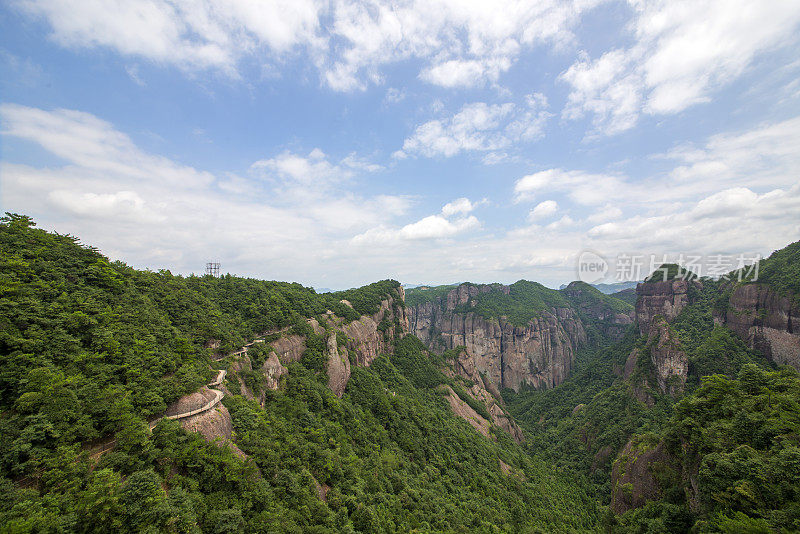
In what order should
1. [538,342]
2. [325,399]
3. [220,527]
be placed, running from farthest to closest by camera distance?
[538,342] → [325,399] → [220,527]

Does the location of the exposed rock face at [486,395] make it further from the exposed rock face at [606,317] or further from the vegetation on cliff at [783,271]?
the exposed rock face at [606,317]

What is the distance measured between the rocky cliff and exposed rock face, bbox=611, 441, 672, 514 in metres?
87.7

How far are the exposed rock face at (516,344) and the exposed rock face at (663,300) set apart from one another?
177ft

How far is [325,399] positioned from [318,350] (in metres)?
8.37

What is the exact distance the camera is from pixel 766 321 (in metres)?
54.1

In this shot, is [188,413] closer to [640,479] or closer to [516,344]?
[640,479]

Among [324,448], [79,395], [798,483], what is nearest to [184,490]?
[79,395]

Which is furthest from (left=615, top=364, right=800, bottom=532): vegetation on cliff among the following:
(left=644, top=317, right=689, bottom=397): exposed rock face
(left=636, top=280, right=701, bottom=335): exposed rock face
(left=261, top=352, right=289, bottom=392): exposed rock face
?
(left=636, top=280, right=701, bottom=335): exposed rock face

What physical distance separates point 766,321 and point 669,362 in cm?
1717

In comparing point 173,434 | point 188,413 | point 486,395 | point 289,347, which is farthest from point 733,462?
point 486,395

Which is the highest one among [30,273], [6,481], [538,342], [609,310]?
[30,273]

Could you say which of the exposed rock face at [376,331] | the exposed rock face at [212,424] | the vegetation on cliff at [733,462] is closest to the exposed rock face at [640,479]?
the vegetation on cliff at [733,462]

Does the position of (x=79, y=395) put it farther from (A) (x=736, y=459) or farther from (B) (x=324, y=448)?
(A) (x=736, y=459)

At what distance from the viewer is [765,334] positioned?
53719mm
